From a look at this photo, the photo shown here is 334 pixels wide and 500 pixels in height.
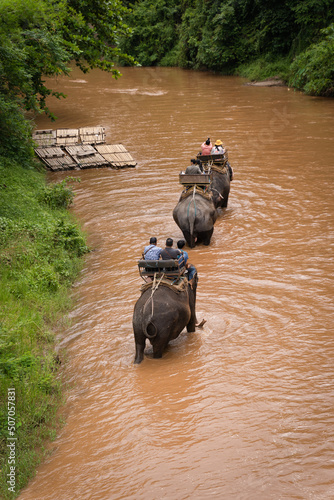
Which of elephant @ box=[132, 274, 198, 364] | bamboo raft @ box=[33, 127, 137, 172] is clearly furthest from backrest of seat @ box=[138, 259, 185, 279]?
bamboo raft @ box=[33, 127, 137, 172]

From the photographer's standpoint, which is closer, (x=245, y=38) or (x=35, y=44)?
(x=35, y=44)

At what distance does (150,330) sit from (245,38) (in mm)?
36635

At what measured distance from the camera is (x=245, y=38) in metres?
39.0

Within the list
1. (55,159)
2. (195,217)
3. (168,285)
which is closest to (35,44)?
(55,159)

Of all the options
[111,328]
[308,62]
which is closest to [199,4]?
[308,62]

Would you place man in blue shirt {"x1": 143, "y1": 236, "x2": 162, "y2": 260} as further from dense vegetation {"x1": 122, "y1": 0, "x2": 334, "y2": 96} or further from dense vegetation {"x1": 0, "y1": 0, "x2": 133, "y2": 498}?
dense vegetation {"x1": 122, "y1": 0, "x2": 334, "y2": 96}

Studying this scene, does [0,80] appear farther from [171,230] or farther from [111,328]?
[111,328]

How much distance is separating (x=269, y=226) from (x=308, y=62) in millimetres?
20475

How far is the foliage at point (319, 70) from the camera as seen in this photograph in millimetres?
26188

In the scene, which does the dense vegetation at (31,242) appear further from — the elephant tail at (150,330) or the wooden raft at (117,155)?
the wooden raft at (117,155)

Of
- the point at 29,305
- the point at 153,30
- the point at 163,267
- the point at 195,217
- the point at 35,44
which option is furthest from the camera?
the point at 153,30

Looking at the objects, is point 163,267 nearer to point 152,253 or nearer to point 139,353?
point 152,253

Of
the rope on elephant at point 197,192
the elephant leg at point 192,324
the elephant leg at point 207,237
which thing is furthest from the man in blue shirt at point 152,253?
the rope on elephant at point 197,192

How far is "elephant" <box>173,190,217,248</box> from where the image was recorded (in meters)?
11.3
